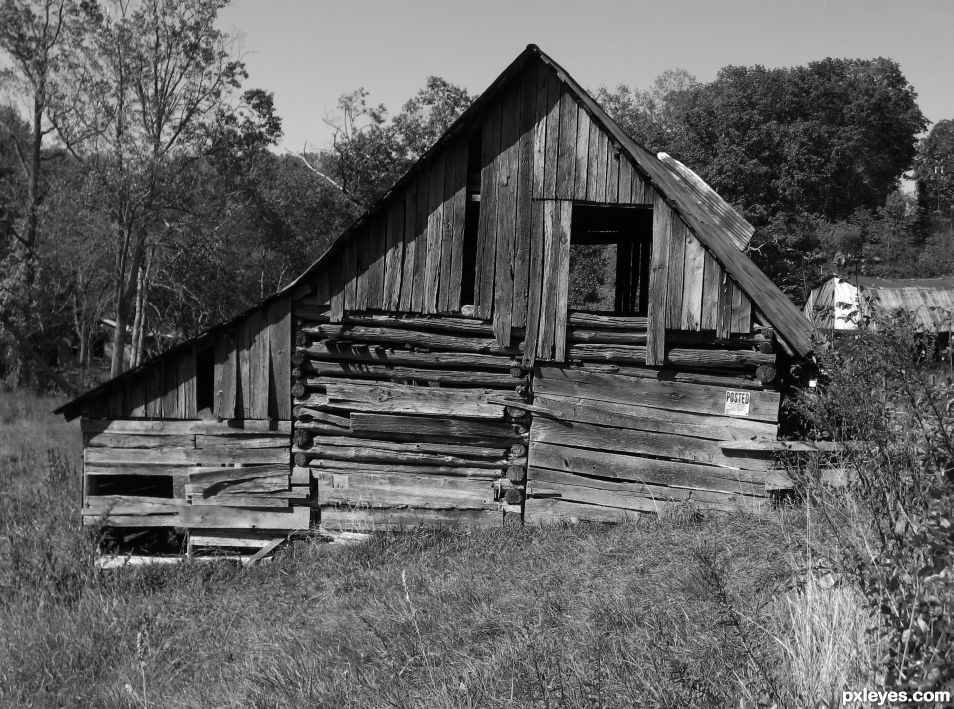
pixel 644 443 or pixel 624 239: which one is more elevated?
pixel 624 239

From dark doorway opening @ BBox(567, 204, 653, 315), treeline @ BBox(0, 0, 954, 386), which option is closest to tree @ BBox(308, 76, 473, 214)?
treeline @ BBox(0, 0, 954, 386)

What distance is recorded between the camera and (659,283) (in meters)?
8.62

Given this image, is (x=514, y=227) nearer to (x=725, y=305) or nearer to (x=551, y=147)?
(x=551, y=147)

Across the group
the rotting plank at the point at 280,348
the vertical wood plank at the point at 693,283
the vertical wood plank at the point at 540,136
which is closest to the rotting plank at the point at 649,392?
the vertical wood plank at the point at 693,283

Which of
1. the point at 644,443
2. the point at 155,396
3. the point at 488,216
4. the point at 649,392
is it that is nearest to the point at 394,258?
the point at 488,216

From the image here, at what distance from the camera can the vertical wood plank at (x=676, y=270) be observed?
336 inches

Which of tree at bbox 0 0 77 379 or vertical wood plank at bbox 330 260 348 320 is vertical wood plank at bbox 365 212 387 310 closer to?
vertical wood plank at bbox 330 260 348 320

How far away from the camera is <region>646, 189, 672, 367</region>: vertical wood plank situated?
8586 millimetres

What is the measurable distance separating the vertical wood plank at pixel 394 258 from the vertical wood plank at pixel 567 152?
185 centimetres

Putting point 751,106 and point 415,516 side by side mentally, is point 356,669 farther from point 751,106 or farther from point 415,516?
point 751,106

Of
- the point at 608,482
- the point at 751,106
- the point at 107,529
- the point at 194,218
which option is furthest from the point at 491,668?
the point at 751,106

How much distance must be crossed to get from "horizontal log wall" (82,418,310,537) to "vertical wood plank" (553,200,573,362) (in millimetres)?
3390

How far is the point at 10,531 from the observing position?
32.5 ft

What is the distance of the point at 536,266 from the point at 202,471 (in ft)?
15.5
